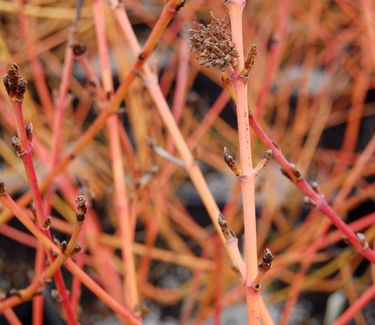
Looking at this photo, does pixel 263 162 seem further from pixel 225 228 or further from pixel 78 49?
pixel 78 49

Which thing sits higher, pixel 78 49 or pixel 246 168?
pixel 78 49

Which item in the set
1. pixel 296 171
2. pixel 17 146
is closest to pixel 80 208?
pixel 17 146

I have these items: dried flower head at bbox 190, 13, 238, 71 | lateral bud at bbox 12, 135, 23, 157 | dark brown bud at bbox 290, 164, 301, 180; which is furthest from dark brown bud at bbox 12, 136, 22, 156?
A: dark brown bud at bbox 290, 164, 301, 180

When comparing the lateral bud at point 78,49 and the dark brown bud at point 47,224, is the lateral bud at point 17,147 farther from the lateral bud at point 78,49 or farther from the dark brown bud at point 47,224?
the lateral bud at point 78,49

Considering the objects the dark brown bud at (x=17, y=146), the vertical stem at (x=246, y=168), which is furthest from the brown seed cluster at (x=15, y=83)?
the vertical stem at (x=246, y=168)

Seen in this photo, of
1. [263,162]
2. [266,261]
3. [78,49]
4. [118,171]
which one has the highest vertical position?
[78,49]

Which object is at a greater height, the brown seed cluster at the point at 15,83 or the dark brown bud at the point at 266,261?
the brown seed cluster at the point at 15,83
